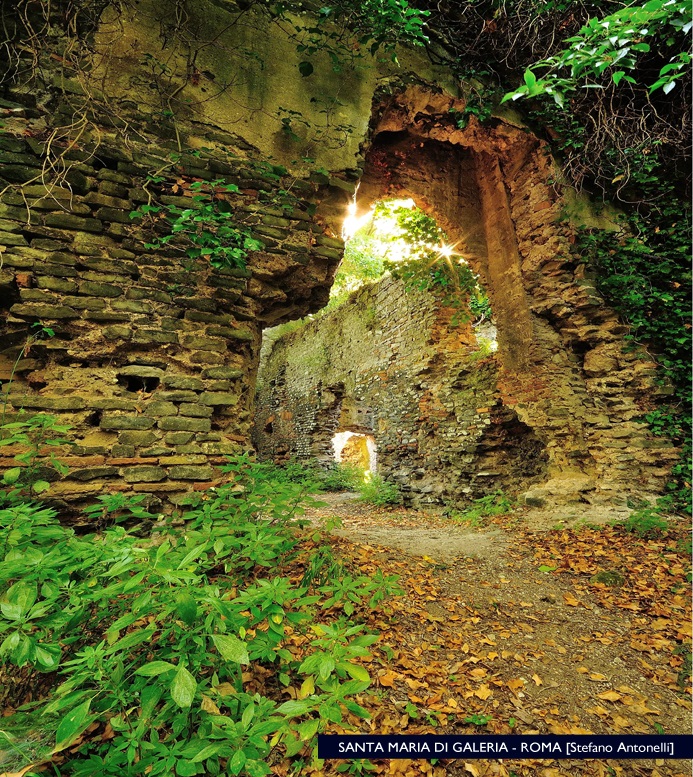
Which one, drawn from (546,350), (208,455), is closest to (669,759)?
(208,455)

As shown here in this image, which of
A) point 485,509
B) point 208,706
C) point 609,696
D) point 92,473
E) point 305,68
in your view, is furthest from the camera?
point 485,509

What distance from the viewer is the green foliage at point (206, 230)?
2.90 meters

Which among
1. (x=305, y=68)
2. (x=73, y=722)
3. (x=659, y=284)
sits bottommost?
(x=73, y=722)

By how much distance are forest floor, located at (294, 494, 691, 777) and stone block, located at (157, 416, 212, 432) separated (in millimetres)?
1435

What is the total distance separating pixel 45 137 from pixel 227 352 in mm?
1984

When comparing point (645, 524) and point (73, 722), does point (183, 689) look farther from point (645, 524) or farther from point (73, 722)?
point (645, 524)

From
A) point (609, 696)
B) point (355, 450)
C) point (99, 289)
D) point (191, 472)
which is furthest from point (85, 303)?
point (355, 450)

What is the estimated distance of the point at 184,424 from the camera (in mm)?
2822

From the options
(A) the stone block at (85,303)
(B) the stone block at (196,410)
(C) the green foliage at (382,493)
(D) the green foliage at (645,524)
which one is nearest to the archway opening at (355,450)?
(C) the green foliage at (382,493)

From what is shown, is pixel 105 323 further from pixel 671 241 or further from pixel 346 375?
pixel 346 375

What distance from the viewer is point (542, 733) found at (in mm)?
1725

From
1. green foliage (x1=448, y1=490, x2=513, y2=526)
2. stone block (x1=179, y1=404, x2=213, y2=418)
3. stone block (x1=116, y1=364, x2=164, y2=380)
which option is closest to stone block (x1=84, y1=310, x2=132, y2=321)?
stone block (x1=116, y1=364, x2=164, y2=380)

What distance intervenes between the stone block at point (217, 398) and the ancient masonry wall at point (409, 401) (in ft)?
15.9

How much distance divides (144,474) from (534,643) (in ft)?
9.15
